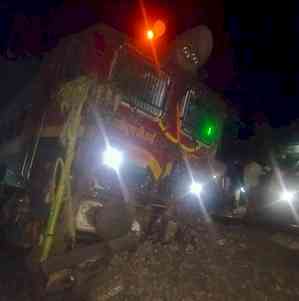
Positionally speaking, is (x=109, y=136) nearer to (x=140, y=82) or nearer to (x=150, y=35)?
(x=140, y=82)

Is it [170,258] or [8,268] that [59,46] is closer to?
[8,268]

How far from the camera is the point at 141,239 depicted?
7.41m

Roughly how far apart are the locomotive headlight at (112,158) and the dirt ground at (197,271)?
223 cm

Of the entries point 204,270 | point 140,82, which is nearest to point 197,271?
point 204,270

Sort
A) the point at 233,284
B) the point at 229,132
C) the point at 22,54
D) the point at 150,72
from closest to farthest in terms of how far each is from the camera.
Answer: the point at 233,284 < the point at 150,72 < the point at 22,54 < the point at 229,132

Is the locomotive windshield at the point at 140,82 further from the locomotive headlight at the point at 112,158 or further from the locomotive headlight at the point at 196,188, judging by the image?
the locomotive headlight at the point at 196,188

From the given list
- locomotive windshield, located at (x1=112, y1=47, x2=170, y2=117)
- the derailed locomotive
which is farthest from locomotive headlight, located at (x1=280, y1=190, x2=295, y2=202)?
locomotive windshield, located at (x1=112, y1=47, x2=170, y2=117)

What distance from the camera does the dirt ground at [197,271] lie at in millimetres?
5520

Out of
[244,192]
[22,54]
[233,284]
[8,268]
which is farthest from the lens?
[244,192]

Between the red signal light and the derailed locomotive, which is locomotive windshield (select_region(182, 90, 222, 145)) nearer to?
the derailed locomotive

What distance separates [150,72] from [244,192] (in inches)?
284

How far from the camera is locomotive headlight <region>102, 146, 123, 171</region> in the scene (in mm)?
8109

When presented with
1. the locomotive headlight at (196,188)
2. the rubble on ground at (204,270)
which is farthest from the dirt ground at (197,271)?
the locomotive headlight at (196,188)

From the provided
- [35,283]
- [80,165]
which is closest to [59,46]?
[80,165]
